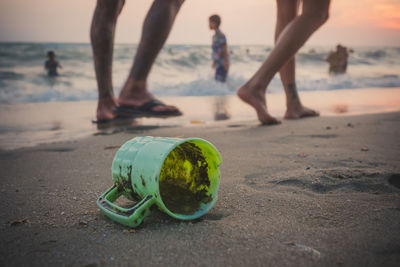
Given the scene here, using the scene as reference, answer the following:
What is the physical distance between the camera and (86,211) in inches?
51.1

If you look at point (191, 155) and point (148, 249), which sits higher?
point (191, 155)

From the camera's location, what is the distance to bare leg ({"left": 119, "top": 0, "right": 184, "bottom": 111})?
9.31ft

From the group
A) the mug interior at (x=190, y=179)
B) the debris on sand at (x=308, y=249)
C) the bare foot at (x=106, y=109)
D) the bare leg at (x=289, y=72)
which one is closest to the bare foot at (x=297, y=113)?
the bare leg at (x=289, y=72)

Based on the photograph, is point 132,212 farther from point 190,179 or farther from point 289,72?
point 289,72

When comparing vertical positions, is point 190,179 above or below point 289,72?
below

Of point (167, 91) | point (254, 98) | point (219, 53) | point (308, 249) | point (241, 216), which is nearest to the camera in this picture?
point (308, 249)

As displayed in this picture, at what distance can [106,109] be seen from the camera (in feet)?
10.5

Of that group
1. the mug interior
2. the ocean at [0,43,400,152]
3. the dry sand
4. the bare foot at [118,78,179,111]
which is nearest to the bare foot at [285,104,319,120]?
the ocean at [0,43,400,152]

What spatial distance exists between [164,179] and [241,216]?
0.35 metres

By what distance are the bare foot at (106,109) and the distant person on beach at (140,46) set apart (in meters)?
0.07

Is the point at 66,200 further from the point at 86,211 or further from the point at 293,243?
the point at 293,243

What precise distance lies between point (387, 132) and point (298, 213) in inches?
72.7

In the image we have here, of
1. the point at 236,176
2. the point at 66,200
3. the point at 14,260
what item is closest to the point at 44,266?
the point at 14,260

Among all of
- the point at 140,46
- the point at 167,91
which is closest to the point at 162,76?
the point at 167,91
